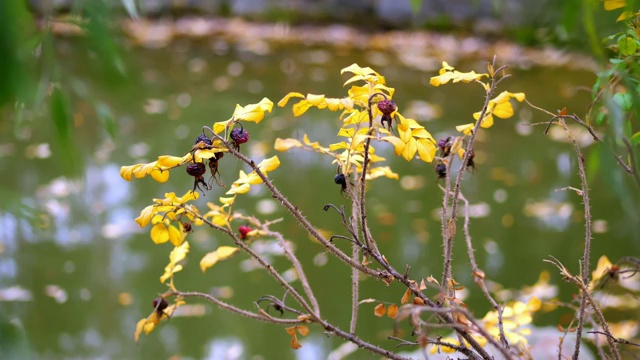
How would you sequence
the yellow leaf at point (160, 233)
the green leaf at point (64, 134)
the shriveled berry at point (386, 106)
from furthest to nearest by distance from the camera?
the yellow leaf at point (160, 233), the shriveled berry at point (386, 106), the green leaf at point (64, 134)

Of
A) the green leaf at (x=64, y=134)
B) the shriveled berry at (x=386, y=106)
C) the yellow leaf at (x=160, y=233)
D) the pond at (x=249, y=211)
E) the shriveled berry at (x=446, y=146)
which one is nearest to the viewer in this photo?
the green leaf at (x=64, y=134)

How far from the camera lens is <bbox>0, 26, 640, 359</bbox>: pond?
272 cm

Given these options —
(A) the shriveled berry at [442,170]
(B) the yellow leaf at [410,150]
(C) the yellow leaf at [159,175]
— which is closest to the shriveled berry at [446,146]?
(A) the shriveled berry at [442,170]

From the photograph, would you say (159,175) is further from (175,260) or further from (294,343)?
(294,343)

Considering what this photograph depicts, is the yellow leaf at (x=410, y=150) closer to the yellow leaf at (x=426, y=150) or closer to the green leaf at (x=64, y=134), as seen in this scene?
the yellow leaf at (x=426, y=150)

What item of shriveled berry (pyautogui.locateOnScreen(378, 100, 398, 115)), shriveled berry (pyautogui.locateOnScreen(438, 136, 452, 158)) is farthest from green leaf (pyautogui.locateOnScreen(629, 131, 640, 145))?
shriveled berry (pyautogui.locateOnScreen(378, 100, 398, 115))

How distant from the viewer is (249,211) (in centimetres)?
364

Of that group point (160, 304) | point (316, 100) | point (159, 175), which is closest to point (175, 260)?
point (160, 304)

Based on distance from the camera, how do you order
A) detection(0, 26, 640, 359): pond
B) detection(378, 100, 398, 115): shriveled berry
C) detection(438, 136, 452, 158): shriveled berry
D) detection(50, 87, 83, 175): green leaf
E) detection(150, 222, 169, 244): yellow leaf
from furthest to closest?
detection(0, 26, 640, 359): pond < detection(438, 136, 452, 158): shriveled berry < detection(150, 222, 169, 244): yellow leaf < detection(378, 100, 398, 115): shriveled berry < detection(50, 87, 83, 175): green leaf

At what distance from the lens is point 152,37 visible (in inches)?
292

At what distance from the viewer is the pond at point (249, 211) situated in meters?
2.72

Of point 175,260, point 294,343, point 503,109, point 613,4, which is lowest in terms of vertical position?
point 294,343

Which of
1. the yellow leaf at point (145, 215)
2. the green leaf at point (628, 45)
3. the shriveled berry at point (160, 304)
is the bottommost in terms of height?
the shriveled berry at point (160, 304)

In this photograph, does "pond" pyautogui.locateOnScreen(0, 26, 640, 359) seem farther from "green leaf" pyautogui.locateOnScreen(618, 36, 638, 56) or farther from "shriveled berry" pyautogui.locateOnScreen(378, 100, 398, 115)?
"shriveled berry" pyautogui.locateOnScreen(378, 100, 398, 115)
